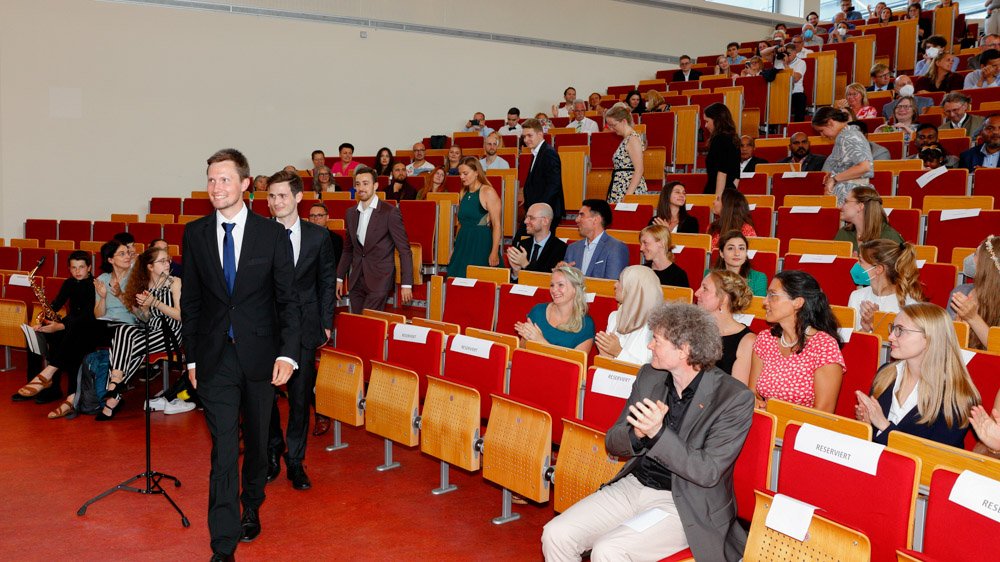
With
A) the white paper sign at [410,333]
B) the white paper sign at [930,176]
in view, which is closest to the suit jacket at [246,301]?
the white paper sign at [410,333]

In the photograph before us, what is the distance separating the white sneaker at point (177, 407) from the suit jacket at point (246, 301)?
8.16ft

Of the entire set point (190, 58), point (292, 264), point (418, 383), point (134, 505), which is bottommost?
point (134, 505)

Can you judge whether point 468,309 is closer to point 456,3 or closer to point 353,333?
point 353,333

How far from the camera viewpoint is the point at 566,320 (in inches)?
161

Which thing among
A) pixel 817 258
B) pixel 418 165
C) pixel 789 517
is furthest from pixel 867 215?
pixel 418 165

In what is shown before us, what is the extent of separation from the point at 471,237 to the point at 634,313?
243 centimetres

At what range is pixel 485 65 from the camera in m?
12.7

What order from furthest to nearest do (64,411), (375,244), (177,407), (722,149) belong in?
(722,149), (177,407), (64,411), (375,244)

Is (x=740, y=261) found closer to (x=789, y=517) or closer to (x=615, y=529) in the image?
(x=615, y=529)

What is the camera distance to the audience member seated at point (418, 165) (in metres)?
9.61

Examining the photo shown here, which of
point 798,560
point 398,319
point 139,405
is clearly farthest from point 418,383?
point 139,405

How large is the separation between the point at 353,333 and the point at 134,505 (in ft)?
4.66

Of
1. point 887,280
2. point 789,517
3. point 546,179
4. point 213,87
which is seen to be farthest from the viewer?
point 213,87

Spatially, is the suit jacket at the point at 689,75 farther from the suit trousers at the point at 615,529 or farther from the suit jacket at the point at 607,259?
the suit trousers at the point at 615,529
